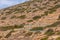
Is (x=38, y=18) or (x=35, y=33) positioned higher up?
(x=38, y=18)

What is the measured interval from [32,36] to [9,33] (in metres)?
6.76

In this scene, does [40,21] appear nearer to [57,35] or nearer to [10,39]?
[10,39]

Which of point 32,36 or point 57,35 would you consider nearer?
point 57,35

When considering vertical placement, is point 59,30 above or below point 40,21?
below

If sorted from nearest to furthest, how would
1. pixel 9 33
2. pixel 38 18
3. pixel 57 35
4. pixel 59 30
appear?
pixel 57 35
pixel 59 30
pixel 9 33
pixel 38 18

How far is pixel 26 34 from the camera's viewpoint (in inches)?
1754

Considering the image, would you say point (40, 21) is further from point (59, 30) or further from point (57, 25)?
point (59, 30)

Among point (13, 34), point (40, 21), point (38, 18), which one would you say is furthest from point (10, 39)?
point (38, 18)

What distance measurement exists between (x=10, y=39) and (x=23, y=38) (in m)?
2.69

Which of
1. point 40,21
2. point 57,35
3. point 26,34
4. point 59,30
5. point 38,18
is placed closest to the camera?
point 57,35

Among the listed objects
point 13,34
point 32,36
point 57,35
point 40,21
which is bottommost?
point 57,35

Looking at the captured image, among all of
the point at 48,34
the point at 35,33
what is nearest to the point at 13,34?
the point at 35,33

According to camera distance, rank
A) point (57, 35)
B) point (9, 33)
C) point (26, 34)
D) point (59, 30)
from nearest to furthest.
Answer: point (57, 35)
point (59, 30)
point (26, 34)
point (9, 33)

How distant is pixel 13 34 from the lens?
46656 millimetres
